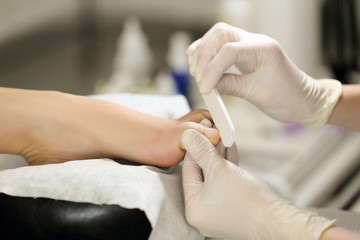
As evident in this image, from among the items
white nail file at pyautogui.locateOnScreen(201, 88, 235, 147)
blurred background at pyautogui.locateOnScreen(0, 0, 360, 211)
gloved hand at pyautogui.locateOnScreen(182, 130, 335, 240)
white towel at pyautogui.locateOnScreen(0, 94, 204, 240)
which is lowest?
blurred background at pyautogui.locateOnScreen(0, 0, 360, 211)

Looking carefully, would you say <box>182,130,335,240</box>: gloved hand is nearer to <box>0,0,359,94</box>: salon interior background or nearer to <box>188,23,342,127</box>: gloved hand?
<box>188,23,342,127</box>: gloved hand

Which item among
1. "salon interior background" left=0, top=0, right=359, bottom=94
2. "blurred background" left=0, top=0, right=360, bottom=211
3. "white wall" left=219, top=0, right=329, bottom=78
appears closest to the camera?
"blurred background" left=0, top=0, right=360, bottom=211

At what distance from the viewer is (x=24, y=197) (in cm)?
56

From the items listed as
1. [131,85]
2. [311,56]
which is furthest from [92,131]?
[311,56]

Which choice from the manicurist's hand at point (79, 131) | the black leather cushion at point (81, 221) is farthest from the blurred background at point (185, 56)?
the black leather cushion at point (81, 221)

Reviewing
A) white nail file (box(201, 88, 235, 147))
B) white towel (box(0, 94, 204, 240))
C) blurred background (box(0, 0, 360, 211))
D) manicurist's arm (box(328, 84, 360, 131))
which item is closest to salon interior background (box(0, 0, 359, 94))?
blurred background (box(0, 0, 360, 211))

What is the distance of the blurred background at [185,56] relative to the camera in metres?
1.57

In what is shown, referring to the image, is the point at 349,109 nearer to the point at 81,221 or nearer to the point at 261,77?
the point at 261,77

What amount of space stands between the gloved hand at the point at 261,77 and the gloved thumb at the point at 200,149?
74 mm

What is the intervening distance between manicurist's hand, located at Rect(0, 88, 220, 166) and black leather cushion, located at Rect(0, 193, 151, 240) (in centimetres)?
14

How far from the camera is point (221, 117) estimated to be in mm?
621

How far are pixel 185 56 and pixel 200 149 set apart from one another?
1266 millimetres

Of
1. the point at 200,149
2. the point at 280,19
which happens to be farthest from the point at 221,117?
the point at 280,19

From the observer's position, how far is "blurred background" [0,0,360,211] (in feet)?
5.15
